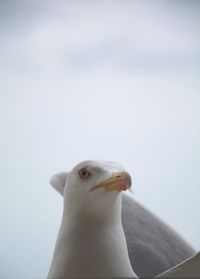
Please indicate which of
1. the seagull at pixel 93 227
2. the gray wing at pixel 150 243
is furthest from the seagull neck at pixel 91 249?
the gray wing at pixel 150 243

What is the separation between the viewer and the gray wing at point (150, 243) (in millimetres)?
613

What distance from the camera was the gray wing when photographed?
2.01 feet

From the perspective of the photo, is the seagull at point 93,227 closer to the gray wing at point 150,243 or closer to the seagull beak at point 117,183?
the seagull beak at point 117,183

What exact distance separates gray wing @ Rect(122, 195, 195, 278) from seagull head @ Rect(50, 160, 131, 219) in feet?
0.51

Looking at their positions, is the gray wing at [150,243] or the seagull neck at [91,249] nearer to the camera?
the seagull neck at [91,249]

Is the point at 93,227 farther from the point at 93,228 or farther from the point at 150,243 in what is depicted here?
the point at 150,243

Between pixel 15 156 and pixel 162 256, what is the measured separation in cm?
71

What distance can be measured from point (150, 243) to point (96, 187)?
210 millimetres

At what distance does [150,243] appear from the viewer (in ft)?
2.10

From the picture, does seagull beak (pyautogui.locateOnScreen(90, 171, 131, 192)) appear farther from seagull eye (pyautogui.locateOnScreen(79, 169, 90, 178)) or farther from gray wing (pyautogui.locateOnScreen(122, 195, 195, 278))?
gray wing (pyautogui.locateOnScreen(122, 195, 195, 278))

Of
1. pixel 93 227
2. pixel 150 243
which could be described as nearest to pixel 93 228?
pixel 93 227

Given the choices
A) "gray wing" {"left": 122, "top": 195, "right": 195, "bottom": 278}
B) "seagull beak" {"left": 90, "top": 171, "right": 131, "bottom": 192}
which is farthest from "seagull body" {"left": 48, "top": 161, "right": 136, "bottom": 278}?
"gray wing" {"left": 122, "top": 195, "right": 195, "bottom": 278}

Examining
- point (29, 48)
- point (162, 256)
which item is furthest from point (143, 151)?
point (162, 256)

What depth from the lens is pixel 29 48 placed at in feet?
Answer: 4.21
